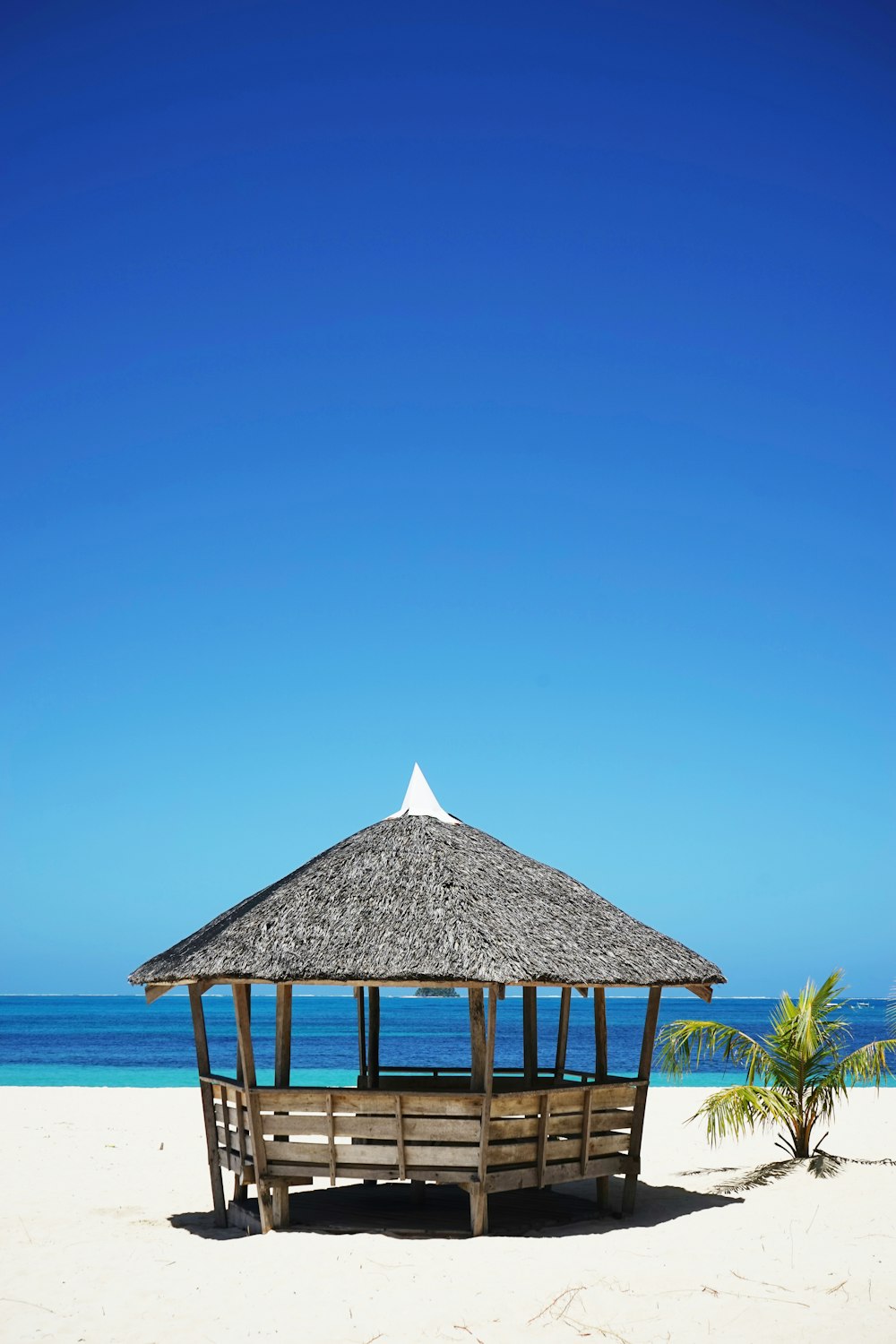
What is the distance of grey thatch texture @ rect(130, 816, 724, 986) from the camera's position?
10.4 m

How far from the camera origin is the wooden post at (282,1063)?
11.2 meters

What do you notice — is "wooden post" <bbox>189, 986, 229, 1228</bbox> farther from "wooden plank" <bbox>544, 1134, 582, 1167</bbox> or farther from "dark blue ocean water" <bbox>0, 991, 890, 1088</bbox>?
"dark blue ocean water" <bbox>0, 991, 890, 1088</bbox>

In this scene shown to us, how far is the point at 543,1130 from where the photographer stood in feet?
36.7

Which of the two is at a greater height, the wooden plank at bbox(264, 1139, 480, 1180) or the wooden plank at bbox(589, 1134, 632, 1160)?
the wooden plank at bbox(264, 1139, 480, 1180)

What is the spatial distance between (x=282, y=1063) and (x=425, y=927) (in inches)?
86.5

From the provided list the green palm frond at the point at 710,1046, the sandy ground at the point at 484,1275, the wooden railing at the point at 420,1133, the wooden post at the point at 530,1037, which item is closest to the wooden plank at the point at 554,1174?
the wooden railing at the point at 420,1133

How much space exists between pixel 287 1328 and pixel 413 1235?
297 cm

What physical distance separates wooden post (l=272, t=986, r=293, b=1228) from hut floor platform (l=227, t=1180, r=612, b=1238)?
16 centimetres

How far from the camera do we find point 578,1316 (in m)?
8.19

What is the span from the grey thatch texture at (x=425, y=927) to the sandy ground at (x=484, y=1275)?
87.7 inches

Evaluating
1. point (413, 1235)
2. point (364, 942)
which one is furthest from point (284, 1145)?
point (364, 942)

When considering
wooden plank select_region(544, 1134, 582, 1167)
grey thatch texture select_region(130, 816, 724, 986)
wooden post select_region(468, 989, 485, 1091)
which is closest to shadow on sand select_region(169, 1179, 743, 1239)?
wooden plank select_region(544, 1134, 582, 1167)

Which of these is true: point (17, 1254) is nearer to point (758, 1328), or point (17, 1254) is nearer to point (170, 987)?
point (170, 987)

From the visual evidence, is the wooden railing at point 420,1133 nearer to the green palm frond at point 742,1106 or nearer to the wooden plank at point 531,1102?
the wooden plank at point 531,1102
